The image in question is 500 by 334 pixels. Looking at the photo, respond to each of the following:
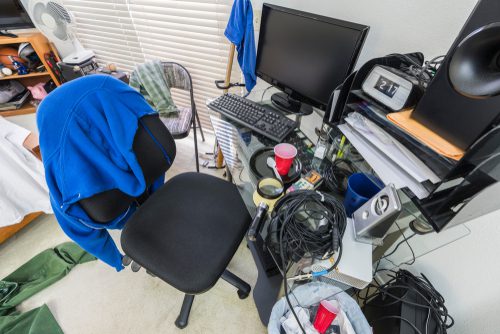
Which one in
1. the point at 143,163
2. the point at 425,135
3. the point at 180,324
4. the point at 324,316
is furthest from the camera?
the point at 180,324

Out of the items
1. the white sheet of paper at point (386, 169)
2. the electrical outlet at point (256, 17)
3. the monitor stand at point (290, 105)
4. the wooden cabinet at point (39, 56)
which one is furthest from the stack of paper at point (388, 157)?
the wooden cabinet at point (39, 56)

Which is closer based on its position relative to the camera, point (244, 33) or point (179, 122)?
point (244, 33)

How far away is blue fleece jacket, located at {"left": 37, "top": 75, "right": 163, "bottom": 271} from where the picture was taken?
25.1 inches

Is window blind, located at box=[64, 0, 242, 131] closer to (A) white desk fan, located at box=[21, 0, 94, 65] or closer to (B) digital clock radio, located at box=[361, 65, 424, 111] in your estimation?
(A) white desk fan, located at box=[21, 0, 94, 65]

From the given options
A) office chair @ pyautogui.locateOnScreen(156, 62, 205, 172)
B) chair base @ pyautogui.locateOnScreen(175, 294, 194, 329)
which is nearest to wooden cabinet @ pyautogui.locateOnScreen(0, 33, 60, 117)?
office chair @ pyautogui.locateOnScreen(156, 62, 205, 172)

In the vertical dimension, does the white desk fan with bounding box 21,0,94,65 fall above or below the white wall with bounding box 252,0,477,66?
below

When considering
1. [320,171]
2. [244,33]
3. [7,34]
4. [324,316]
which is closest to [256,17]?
[244,33]

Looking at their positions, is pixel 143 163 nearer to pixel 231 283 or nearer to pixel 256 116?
pixel 256 116

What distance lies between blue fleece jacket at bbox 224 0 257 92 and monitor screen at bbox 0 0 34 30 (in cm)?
162

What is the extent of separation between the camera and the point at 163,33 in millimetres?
1617

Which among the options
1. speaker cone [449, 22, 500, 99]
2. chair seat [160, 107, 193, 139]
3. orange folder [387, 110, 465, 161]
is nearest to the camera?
speaker cone [449, 22, 500, 99]

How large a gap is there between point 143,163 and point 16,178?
897 millimetres

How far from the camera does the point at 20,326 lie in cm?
104

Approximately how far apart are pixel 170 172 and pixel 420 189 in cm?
178
